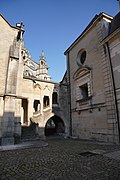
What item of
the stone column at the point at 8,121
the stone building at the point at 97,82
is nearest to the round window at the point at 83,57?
the stone building at the point at 97,82

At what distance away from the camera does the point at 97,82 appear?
9.67 m

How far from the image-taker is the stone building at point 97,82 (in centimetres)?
814

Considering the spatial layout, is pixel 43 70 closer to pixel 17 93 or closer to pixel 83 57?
pixel 83 57

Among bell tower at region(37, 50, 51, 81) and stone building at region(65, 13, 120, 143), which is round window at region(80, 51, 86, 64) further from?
bell tower at region(37, 50, 51, 81)

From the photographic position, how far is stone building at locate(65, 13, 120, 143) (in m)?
8.14

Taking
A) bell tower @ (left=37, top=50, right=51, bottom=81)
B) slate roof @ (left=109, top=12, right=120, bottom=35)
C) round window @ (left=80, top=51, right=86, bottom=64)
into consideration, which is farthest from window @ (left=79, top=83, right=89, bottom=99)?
bell tower @ (left=37, top=50, right=51, bottom=81)

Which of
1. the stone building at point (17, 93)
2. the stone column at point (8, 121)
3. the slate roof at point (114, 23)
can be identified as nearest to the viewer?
the stone column at point (8, 121)

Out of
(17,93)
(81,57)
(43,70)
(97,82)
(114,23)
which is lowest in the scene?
(17,93)

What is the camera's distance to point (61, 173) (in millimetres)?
3383

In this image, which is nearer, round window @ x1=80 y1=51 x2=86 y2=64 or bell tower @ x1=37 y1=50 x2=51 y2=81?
round window @ x1=80 y1=51 x2=86 y2=64

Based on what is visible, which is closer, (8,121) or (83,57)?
(8,121)

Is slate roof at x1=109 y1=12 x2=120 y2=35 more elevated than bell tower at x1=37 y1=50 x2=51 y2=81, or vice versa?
bell tower at x1=37 y1=50 x2=51 y2=81

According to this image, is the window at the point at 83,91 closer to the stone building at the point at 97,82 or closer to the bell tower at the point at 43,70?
the stone building at the point at 97,82

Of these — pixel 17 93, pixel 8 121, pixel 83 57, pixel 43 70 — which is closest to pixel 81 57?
pixel 83 57
